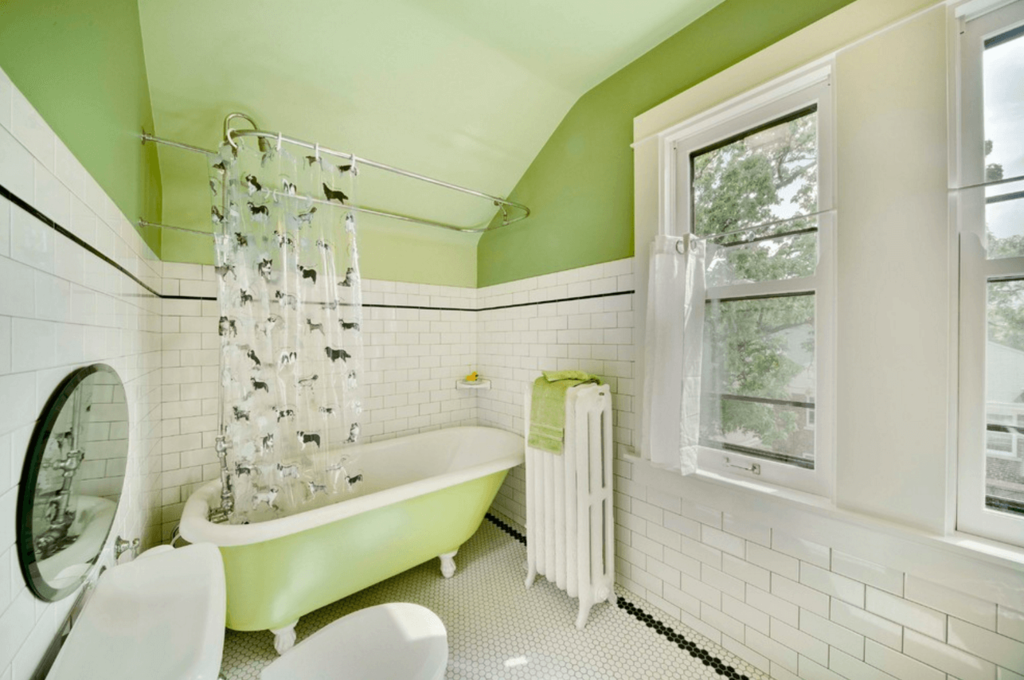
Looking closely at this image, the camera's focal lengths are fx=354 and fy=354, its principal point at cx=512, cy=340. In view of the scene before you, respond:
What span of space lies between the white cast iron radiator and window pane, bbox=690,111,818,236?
99cm

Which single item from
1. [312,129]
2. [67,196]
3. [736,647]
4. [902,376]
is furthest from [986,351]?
[312,129]

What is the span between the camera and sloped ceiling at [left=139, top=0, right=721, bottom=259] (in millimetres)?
1567

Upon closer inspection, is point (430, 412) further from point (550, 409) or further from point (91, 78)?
point (91, 78)

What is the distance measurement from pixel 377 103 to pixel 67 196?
60.5 inches

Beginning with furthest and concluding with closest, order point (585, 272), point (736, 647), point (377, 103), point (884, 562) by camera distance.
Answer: point (585, 272)
point (377, 103)
point (736, 647)
point (884, 562)

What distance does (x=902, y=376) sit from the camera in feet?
3.75

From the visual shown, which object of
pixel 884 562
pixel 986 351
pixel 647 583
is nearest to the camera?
pixel 986 351

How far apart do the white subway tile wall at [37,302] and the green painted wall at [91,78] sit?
0.06m

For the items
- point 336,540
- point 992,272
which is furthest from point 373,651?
point 992,272

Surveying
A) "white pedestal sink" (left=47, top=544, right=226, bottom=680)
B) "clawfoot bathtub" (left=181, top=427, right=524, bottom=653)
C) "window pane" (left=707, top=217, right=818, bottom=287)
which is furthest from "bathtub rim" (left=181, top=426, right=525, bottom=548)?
"window pane" (left=707, top=217, right=818, bottom=287)

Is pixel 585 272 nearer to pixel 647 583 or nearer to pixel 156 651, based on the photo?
pixel 647 583

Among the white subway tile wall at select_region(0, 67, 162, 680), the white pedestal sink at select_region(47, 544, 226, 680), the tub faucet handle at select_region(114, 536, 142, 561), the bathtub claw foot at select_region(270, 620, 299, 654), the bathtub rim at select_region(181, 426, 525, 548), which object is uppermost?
the white subway tile wall at select_region(0, 67, 162, 680)

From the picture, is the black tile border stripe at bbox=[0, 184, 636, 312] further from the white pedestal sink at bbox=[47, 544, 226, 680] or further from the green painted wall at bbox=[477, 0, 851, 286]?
the white pedestal sink at bbox=[47, 544, 226, 680]

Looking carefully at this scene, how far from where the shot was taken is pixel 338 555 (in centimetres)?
159
